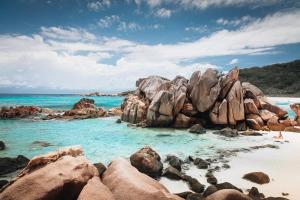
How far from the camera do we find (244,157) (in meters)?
16.7

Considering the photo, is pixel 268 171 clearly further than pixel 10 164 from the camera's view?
No

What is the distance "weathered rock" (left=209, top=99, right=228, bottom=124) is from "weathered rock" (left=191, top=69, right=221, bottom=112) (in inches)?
33.2

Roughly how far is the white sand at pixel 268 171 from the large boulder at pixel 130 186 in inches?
144

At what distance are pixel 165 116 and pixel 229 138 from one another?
902 cm

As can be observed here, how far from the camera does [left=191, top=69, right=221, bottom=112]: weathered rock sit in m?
29.9

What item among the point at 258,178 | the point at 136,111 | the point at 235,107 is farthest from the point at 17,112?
the point at 258,178

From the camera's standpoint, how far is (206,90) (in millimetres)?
30391

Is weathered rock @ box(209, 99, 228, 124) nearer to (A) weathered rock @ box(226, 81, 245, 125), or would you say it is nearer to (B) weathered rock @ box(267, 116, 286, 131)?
(A) weathered rock @ box(226, 81, 245, 125)

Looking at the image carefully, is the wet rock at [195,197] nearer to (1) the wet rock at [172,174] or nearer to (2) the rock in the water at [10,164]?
(1) the wet rock at [172,174]

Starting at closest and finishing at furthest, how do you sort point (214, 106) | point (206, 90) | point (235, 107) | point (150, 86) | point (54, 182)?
point (54, 182) → point (235, 107) → point (214, 106) → point (206, 90) → point (150, 86)

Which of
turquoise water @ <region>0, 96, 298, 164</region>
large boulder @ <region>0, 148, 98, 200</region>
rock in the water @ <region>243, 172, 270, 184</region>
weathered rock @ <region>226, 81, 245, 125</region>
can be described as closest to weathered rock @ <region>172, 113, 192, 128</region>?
turquoise water @ <region>0, 96, 298, 164</region>

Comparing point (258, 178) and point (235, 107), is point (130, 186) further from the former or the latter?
point (235, 107)

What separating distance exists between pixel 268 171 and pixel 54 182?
37.4 feet

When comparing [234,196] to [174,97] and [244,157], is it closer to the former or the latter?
[244,157]
